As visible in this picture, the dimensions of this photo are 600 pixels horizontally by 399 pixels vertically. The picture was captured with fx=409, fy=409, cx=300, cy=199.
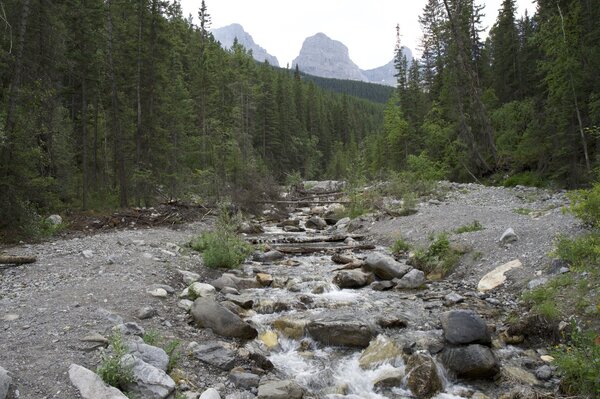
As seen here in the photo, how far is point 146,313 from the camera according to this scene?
627cm

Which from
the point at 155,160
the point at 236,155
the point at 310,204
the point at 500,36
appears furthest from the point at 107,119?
the point at 500,36

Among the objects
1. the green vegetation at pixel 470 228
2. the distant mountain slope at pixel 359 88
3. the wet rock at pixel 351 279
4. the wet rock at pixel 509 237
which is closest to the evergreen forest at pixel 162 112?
the green vegetation at pixel 470 228

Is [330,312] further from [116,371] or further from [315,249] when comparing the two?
[315,249]

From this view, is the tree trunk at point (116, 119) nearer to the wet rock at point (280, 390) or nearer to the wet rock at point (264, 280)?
the wet rock at point (264, 280)

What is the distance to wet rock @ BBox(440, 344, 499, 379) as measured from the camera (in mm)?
5348

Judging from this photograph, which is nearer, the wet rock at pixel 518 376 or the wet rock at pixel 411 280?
the wet rock at pixel 518 376

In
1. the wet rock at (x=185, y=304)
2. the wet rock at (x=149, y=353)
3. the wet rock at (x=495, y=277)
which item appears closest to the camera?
the wet rock at (x=149, y=353)

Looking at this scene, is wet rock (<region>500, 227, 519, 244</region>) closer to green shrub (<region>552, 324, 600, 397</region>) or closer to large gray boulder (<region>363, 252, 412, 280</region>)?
large gray boulder (<region>363, 252, 412, 280</region>)

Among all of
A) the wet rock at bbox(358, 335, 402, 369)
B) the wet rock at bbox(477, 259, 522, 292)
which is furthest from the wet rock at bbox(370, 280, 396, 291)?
the wet rock at bbox(358, 335, 402, 369)

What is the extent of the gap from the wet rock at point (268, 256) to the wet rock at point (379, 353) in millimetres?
6219

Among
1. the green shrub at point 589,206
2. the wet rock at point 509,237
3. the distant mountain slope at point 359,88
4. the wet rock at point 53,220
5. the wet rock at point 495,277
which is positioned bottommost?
the wet rock at point 495,277

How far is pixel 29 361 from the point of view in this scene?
4.36 meters

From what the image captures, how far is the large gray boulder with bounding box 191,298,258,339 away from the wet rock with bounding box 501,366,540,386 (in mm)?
3616

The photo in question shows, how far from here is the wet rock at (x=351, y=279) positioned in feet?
31.2
